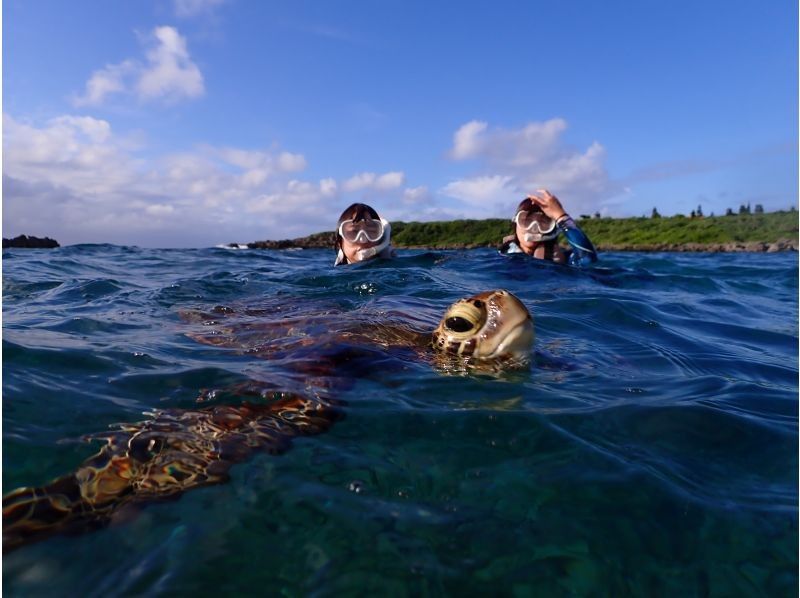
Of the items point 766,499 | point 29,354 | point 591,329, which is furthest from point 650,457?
point 29,354

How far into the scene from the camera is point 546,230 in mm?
11102

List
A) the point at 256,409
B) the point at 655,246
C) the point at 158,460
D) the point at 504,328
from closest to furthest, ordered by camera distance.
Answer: the point at 158,460 → the point at 256,409 → the point at 504,328 → the point at 655,246

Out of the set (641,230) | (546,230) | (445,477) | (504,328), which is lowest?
(445,477)

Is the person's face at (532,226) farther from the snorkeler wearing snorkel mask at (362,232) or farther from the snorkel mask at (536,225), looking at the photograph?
the snorkeler wearing snorkel mask at (362,232)

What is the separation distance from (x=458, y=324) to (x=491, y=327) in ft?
0.90

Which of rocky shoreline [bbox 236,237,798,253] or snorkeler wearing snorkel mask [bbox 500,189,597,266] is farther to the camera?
rocky shoreline [bbox 236,237,798,253]

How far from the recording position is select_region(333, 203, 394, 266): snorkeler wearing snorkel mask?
10117mm

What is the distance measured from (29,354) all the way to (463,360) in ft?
10.5

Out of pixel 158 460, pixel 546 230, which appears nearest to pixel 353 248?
pixel 546 230

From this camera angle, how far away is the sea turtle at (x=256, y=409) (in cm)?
204

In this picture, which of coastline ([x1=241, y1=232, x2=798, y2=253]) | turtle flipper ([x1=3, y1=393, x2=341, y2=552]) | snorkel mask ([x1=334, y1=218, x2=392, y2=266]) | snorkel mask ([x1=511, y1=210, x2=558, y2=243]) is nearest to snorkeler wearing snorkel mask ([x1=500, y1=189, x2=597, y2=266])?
snorkel mask ([x1=511, y1=210, x2=558, y2=243])

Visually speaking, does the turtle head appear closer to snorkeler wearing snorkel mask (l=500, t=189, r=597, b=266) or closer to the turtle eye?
the turtle eye

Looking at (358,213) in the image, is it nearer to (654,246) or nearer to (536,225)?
(536,225)

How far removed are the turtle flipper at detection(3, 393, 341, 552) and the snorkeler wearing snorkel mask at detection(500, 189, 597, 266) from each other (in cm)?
907
